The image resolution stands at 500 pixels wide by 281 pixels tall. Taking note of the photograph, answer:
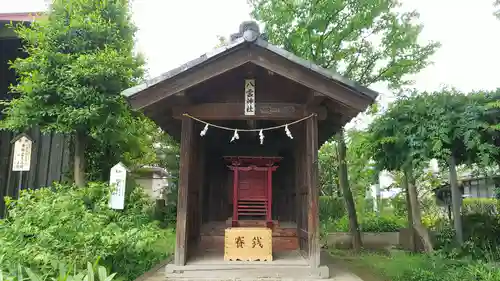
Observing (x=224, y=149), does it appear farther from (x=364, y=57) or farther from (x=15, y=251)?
(x=364, y=57)

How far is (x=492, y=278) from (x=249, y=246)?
4.64 m

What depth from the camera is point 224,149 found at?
9672mm

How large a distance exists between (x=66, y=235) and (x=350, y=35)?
11336 millimetres

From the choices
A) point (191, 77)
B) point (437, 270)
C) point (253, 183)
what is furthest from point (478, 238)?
point (191, 77)

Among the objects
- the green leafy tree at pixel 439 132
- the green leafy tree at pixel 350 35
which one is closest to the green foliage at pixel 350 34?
the green leafy tree at pixel 350 35

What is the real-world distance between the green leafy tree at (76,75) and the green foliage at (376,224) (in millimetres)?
11083

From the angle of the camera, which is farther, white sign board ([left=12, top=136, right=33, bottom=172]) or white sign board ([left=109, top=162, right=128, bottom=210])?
white sign board ([left=12, top=136, right=33, bottom=172])

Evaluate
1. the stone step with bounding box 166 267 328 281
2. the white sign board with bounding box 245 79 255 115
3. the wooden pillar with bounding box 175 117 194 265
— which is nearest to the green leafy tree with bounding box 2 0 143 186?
the wooden pillar with bounding box 175 117 194 265

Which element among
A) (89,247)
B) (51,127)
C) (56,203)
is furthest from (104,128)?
(89,247)

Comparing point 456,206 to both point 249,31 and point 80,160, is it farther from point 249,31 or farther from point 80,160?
point 80,160

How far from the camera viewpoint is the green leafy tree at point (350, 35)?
12008 mm

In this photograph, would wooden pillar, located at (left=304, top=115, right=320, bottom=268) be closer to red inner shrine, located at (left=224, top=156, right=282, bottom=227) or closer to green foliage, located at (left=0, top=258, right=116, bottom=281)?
red inner shrine, located at (left=224, top=156, right=282, bottom=227)

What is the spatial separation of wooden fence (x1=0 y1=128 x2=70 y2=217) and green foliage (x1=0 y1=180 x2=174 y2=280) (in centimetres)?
396

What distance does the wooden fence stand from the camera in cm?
1080
